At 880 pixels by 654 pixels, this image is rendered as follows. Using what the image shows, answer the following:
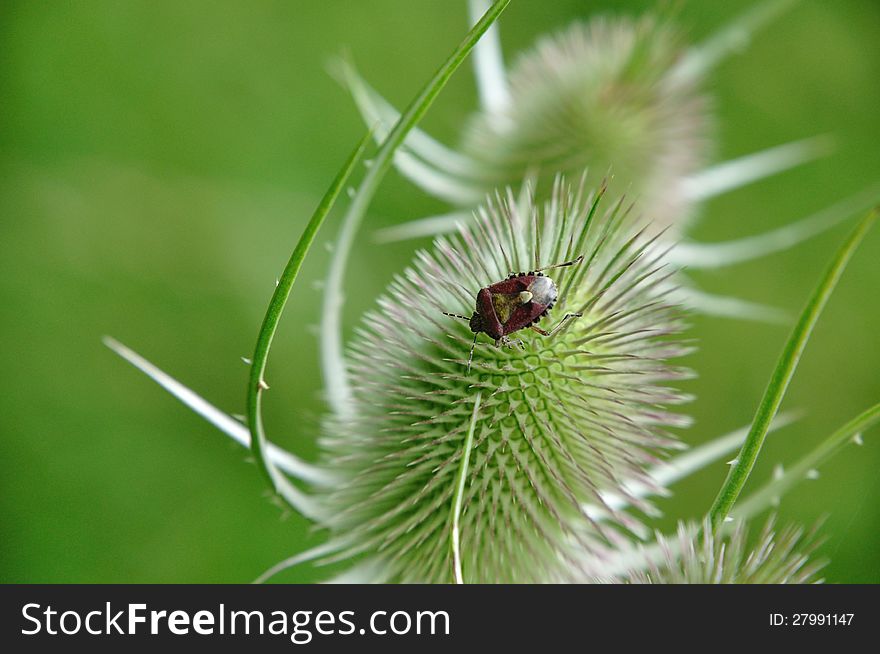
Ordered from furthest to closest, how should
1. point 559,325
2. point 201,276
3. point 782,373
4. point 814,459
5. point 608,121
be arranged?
point 201,276 < point 608,121 < point 559,325 < point 814,459 < point 782,373

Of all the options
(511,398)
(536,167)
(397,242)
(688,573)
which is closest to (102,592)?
(511,398)

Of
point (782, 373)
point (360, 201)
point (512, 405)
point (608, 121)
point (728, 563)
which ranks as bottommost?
point (728, 563)

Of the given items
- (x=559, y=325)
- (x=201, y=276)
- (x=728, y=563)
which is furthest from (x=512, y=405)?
(x=201, y=276)

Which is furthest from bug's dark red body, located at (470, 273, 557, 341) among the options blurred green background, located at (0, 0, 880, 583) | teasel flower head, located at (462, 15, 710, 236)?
blurred green background, located at (0, 0, 880, 583)

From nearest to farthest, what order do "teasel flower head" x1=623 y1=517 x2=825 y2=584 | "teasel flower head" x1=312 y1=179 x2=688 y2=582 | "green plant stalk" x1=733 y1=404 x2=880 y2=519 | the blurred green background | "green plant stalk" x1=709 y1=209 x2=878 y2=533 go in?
"green plant stalk" x1=709 y1=209 x2=878 y2=533
"green plant stalk" x1=733 y1=404 x2=880 y2=519
"teasel flower head" x1=623 y1=517 x2=825 y2=584
"teasel flower head" x1=312 y1=179 x2=688 y2=582
the blurred green background

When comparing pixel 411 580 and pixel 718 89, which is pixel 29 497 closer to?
pixel 411 580

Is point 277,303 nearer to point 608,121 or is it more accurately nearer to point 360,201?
point 360,201

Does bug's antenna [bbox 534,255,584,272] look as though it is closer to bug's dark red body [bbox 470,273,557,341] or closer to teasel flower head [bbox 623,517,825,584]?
bug's dark red body [bbox 470,273,557,341]
